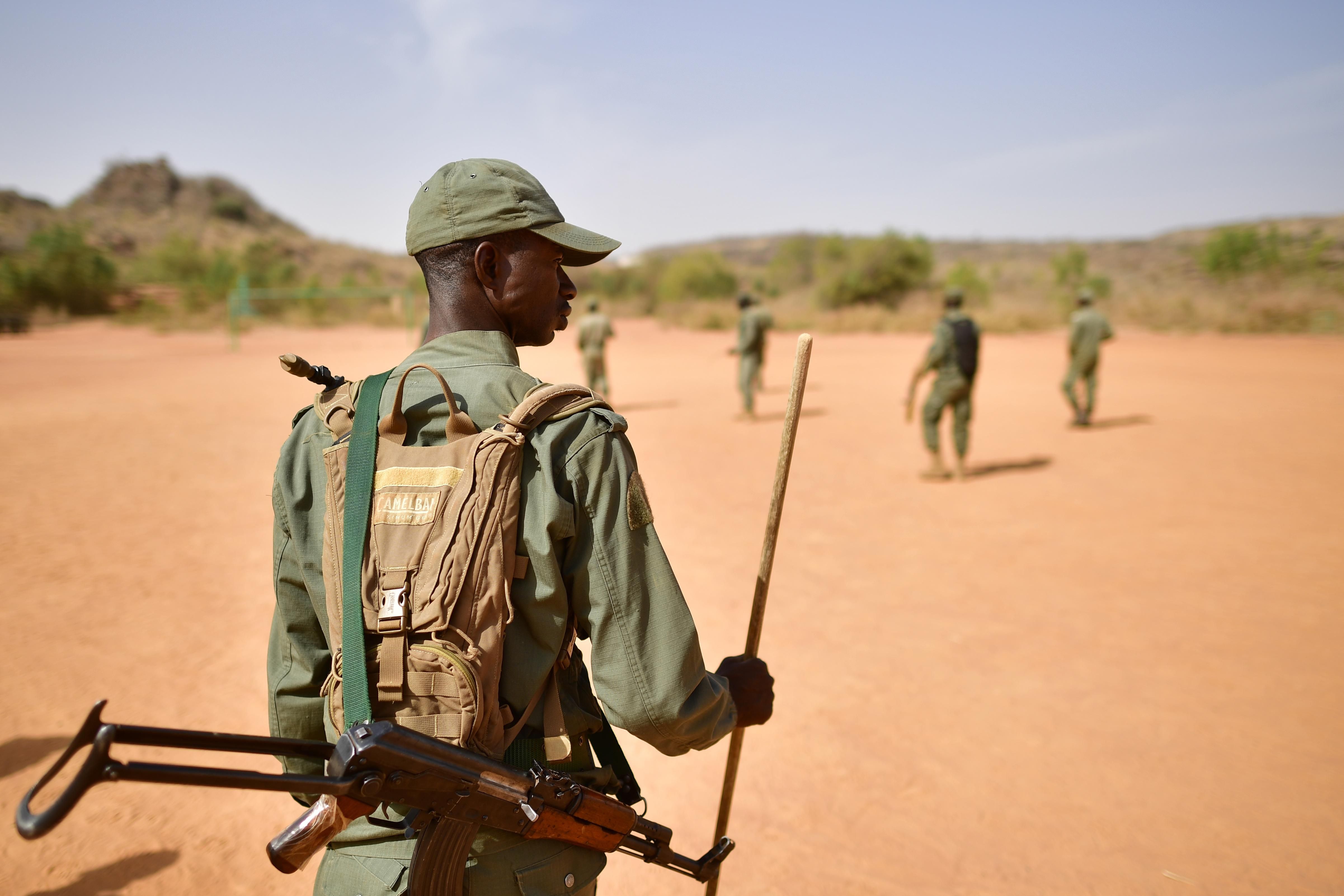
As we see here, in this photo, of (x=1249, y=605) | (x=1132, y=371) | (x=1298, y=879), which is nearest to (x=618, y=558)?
(x=1298, y=879)

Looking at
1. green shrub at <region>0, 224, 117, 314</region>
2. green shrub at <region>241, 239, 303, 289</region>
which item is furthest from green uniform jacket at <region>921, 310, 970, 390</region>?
green shrub at <region>241, 239, 303, 289</region>

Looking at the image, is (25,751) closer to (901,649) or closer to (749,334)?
(901,649)

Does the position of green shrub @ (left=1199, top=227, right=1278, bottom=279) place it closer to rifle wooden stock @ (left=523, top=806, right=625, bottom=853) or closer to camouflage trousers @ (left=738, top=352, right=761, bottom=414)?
camouflage trousers @ (left=738, top=352, right=761, bottom=414)

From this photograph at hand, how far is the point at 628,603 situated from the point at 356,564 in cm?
44

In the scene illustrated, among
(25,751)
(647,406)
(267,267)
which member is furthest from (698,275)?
(25,751)

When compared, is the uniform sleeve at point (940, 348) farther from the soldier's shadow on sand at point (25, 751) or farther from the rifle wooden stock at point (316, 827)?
the rifle wooden stock at point (316, 827)

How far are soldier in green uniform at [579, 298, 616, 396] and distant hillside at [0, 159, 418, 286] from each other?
1545 inches

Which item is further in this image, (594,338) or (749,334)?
(749,334)

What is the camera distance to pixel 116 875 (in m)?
3.30

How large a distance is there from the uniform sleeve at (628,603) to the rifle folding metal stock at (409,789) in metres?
0.21

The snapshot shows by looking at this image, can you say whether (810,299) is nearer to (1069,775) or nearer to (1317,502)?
(1317,502)

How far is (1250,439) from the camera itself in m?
11.6

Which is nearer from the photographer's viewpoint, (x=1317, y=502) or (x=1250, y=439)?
(x=1317, y=502)

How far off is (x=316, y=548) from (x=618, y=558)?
21.9 inches
